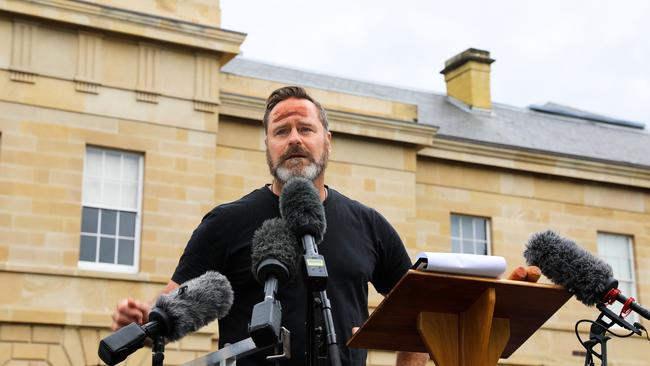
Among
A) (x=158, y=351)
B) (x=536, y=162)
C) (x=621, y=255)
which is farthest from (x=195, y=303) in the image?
(x=621, y=255)

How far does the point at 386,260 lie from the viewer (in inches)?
188

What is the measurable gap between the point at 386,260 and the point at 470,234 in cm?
1798

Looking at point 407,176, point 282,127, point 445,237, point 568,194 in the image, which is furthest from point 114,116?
point 282,127

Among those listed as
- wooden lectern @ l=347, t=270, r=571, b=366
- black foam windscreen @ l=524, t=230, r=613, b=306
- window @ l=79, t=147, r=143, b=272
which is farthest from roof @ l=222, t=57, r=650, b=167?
wooden lectern @ l=347, t=270, r=571, b=366

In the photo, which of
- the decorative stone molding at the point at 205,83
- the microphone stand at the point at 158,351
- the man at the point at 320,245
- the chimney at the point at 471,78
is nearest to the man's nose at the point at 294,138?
the man at the point at 320,245

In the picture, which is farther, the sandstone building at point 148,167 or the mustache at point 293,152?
the sandstone building at point 148,167

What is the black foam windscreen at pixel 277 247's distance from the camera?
3729 mm

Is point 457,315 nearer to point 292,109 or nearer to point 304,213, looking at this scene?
point 304,213

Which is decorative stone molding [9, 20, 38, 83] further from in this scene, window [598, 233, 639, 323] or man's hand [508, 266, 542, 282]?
man's hand [508, 266, 542, 282]

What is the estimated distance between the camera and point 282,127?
180 inches

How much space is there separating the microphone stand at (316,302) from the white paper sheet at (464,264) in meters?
0.36

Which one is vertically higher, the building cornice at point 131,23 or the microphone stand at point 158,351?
the building cornice at point 131,23

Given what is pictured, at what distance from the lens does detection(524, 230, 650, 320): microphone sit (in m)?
4.09

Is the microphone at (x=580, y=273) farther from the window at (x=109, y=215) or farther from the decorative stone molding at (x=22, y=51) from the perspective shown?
the decorative stone molding at (x=22, y=51)
